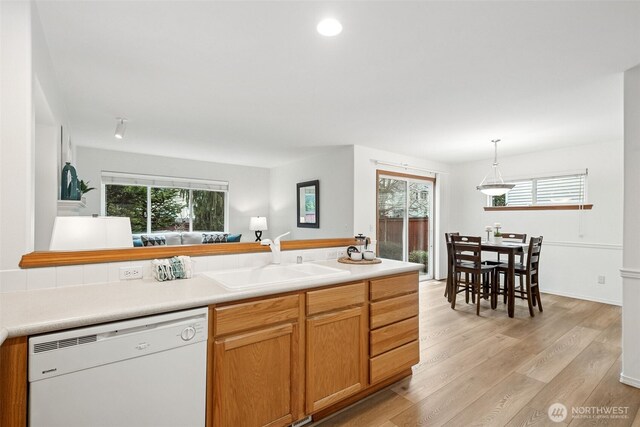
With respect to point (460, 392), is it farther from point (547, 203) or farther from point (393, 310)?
point (547, 203)

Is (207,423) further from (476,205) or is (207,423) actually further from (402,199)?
(476,205)

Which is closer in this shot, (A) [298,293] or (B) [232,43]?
(A) [298,293]

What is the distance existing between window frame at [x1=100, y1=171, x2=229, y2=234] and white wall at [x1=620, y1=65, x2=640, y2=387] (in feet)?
18.6

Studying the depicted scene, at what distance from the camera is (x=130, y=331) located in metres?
1.21

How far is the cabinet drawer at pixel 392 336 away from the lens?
2.04 metres

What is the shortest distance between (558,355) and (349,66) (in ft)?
9.81

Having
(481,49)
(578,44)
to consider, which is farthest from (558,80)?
(481,49)

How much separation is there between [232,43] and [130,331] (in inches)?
65.9

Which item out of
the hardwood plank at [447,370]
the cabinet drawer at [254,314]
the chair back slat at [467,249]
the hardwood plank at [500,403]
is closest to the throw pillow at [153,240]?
the cabinet drawer at [254,314]

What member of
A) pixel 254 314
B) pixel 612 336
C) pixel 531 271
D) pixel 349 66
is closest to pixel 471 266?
pixel 531 271

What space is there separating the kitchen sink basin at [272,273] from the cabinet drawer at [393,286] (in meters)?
0.26

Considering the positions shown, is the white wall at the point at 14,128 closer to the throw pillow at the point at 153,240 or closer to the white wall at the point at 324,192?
the throw pillow at the point at 153,240

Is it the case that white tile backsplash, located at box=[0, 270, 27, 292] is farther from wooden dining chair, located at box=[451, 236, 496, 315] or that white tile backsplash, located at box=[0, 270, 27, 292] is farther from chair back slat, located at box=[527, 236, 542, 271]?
chair back slat, located at box=[527, 236, 542, 271]

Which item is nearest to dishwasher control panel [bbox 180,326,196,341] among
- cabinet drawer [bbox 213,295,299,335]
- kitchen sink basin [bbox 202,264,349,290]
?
cabinet drawer [bbox 213,295,299,335]
